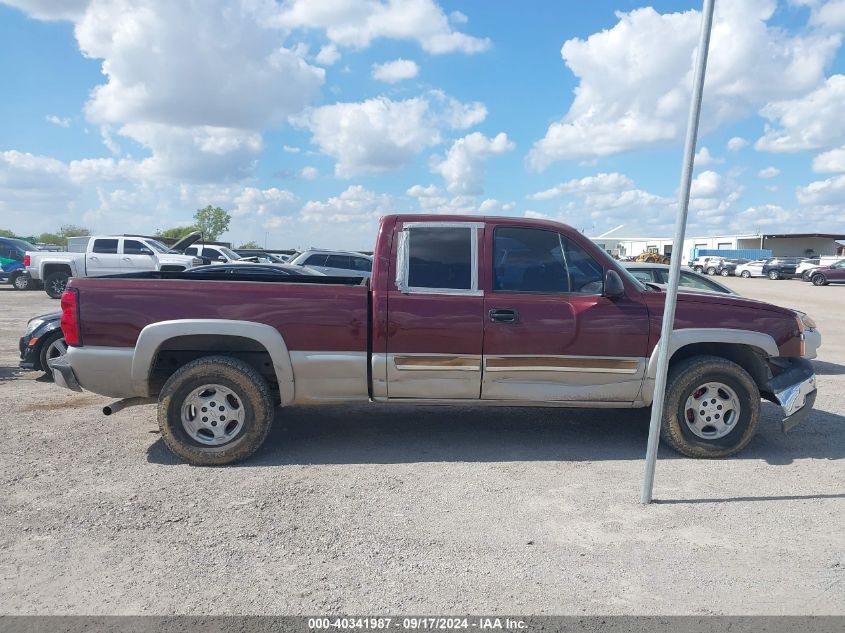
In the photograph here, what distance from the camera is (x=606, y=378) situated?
5.13 m

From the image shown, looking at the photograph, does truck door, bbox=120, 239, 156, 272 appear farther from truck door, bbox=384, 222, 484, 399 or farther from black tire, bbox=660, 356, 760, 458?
black tire, bbox=660, 356, 760, 458

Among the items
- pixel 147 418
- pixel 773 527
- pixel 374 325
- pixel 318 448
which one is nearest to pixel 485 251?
pixel 374 325

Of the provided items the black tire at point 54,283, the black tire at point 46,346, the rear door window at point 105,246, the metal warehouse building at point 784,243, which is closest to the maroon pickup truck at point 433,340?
the black tire at point 46,346

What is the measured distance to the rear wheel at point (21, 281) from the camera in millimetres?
22781

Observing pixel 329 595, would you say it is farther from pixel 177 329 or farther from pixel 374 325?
pixel 177 329

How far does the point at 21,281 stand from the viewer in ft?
75.2

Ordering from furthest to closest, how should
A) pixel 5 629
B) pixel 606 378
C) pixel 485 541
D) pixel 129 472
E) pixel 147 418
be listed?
pixel 147 418 → pixel 606 378 → pixel 129 472 → pixel 485 541 → pixel 5 629

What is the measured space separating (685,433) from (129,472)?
449cm

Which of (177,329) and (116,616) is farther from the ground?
(177,329)

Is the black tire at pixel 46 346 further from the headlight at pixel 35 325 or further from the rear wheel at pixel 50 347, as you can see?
the headlight at pixel 35 325

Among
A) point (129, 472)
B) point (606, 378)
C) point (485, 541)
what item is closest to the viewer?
point (485, 541)

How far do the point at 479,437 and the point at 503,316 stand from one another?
1.34 metres

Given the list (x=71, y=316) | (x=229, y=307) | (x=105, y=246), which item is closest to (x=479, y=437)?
(x=229, y=307)

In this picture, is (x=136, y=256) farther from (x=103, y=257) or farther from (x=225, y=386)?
(x=225, y=386)
